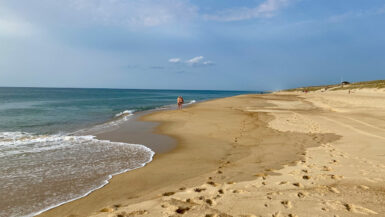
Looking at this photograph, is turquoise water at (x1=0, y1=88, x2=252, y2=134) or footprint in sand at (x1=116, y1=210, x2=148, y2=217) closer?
footprint in sand at (x1=116, y1=210, x2=148, y2=217)

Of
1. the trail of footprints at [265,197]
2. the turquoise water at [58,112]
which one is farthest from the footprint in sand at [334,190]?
the turquoise water at [58,112]

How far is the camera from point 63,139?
11336mm

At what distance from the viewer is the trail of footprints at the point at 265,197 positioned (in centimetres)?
383

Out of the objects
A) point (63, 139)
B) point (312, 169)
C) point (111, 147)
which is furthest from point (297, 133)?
point (63, 139)

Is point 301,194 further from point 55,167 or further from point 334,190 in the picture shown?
point 55,167

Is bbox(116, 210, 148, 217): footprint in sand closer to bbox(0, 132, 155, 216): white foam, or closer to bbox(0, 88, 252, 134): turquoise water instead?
bbox(0, 132, 155, 216): white foam

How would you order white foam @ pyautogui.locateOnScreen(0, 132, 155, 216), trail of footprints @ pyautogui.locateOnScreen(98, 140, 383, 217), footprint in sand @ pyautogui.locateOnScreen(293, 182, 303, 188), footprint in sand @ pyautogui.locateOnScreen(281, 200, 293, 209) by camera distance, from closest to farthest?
trail of footprints @ pyautogui.locateOnScreen(98, 140, 383, 217) → footprint in sand @ pyautogui.locateOnScreen(281, 200, 293, 209) → footprint in sand @ pyautogui.locateOnScreen(293, 182, 303, 188) → white foam @ pyautogui.locateOnScreen(0, 132, 155, 216)

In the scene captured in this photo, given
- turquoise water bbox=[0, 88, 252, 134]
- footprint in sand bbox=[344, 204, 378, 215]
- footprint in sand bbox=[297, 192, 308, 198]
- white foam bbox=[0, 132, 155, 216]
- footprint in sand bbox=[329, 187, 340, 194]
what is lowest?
turquoise water bbox=[0, 88, 252, 134]

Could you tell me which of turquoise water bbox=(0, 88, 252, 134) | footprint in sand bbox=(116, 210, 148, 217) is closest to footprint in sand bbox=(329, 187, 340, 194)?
footprint in sand bbox=(116, 210, 148, 217)

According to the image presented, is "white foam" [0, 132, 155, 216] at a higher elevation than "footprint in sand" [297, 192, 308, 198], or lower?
lower

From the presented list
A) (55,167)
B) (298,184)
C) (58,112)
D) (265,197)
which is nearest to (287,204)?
(265,197)

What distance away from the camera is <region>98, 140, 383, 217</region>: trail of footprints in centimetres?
383

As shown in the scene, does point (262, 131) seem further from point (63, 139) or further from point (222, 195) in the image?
point (63, 139)

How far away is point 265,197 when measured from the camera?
14.3 ft
